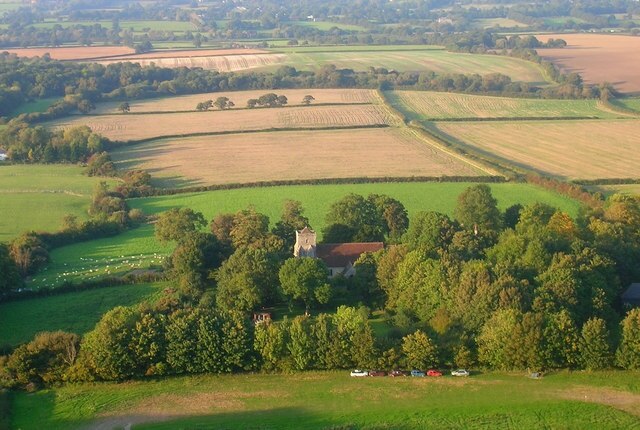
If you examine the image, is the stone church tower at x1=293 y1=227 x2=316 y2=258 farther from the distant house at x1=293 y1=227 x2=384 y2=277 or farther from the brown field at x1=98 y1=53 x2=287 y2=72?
the brown field at x1=98 y1=53 x2=287 y2=72

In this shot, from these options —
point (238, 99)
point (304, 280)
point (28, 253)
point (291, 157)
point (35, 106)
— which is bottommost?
point (291, 157)

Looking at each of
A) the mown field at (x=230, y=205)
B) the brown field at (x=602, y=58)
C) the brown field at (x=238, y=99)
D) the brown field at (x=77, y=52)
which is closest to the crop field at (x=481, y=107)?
the brown field at (x=238, y=99)

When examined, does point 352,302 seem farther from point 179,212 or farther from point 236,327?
point 179,212

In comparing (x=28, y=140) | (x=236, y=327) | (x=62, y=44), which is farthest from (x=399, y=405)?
(x=62, y=44)

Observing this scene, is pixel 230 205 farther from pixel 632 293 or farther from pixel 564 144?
pixel 564 144

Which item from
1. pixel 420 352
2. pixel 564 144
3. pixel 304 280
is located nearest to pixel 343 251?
pixel 304 280

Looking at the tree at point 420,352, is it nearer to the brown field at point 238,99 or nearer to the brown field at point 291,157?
the brown field at point 291,157
